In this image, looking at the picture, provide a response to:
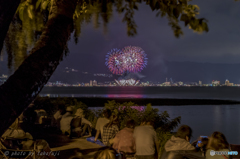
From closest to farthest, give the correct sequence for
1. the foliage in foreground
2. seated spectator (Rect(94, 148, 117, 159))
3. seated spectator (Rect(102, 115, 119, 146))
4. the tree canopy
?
the tree canopy < seated spectator (Rect(94, 148, 117, 159)) < seated spectator (Rect(102, 115, 119, 146)) < the foliage in foreground

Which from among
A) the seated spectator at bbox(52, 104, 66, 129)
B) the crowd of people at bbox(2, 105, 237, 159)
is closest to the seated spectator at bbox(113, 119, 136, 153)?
the crowd of people at bbox(2, 105, 237, 159)

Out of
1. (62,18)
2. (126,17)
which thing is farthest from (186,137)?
(62,18)

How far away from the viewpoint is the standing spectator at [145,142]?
5230 millimetres

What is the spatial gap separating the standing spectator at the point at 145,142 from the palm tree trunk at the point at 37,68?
3607mm

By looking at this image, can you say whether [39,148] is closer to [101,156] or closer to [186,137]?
[101,156]

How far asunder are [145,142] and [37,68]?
3.89m

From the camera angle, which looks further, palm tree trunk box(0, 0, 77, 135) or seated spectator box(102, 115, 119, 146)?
seated spectator box(102, 115, 119, 146)

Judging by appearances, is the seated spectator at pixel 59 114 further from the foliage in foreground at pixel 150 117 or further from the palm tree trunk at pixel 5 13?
the palm tree trunk at pixel 5 13

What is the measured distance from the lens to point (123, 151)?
18.8 ft

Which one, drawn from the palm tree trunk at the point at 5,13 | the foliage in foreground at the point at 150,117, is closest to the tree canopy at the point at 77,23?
the palm tree trunk at the point at 5,13

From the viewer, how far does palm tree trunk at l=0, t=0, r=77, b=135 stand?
1499mm

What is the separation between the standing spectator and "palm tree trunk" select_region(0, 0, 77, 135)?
3607mm

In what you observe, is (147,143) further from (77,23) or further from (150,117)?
(150,117)

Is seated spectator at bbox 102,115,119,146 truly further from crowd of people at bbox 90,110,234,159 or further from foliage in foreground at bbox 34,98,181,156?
foliage in foreground at bbox 34,98,181,156
